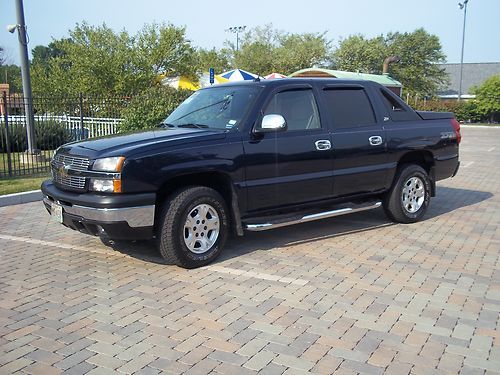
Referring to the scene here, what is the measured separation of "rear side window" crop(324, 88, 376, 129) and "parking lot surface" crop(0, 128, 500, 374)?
4.77 ft

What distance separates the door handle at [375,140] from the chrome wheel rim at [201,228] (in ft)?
7.88

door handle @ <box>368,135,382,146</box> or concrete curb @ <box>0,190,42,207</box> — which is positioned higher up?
door handle @ <box>368,135,382,146</box>

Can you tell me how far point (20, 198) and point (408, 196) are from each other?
21.3 feet

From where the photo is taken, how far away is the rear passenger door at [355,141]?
6078mm

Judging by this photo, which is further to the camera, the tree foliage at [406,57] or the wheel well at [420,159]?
the tree foliage at [406,57]

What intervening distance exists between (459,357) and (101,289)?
3.08 meters

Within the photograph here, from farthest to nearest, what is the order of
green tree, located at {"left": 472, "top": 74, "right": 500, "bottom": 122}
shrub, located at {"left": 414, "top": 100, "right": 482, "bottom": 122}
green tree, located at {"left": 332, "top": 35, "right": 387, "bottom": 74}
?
green tree, located at {"left": 332, "top": 35, "right": 387, "bottom": 74}
shrub, located at {"left": 414, "top": 100, "right": 482, "bottom": 122}
green tree, located at {"left": 472, "top": 74, "right": 500, "bottom": 122}

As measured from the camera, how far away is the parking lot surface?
3318 mm

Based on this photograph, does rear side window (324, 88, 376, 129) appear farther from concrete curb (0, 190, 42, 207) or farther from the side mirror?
concrete curb (0, 190, 42, 207)

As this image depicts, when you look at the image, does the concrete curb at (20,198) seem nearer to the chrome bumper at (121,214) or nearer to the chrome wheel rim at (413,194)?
the chrome bumper at (121,214)

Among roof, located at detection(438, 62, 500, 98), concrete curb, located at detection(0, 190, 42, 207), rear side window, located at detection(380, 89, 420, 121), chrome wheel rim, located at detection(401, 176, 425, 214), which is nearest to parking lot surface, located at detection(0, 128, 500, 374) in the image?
chrome wheel rim, located at detection(401, 176, 425, 214)

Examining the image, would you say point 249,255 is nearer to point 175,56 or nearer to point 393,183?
point 393,183

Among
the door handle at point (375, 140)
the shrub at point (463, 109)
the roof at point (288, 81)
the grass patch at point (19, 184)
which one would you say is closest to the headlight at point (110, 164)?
the roof at point (288, 81)

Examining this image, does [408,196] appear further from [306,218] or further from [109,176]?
[109,176]
